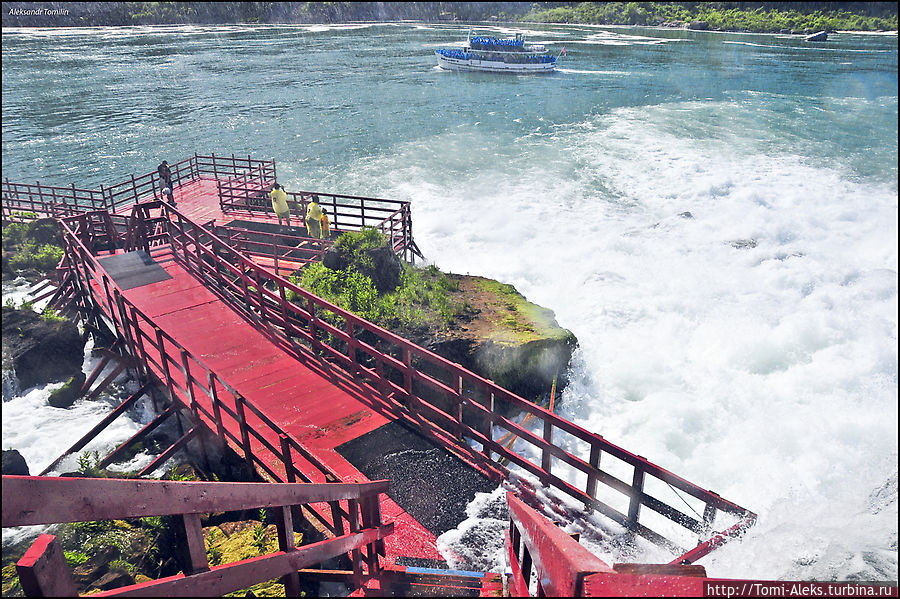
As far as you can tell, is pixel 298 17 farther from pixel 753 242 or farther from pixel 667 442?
pixel 667 442

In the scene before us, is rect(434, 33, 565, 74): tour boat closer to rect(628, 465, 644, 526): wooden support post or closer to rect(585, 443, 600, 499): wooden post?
rect(585, 443, 600, 499): wooden post

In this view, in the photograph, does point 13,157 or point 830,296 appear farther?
point 13,157

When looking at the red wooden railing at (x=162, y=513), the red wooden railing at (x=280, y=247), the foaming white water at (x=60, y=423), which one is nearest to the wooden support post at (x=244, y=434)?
the red wooden railing at (x=162, y=513)

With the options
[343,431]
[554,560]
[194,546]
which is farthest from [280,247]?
[554,560]

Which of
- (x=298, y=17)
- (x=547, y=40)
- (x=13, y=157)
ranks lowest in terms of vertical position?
(x=13, y=157)

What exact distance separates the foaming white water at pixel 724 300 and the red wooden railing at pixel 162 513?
15.8 feet

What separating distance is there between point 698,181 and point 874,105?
1070 inches

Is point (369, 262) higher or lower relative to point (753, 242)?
higher

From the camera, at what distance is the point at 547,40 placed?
92.1 meters

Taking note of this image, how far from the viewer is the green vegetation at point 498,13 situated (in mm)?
94062

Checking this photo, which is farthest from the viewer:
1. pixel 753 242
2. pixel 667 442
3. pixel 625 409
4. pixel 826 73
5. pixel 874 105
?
pixel 826 73

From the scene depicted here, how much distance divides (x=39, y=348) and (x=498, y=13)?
464 ft

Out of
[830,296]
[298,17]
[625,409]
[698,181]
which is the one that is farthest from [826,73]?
[298,17]

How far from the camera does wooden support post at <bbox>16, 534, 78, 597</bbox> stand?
6.37 feet
